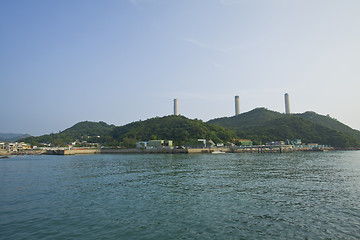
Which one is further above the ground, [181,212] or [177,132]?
[177,132]

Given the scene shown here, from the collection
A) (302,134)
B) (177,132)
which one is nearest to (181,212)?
(177,132)

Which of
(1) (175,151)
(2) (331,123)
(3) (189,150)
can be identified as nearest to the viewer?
(3) (189,150)

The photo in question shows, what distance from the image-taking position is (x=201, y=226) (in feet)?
35.1

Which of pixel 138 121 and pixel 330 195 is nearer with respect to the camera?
pixel 330 195

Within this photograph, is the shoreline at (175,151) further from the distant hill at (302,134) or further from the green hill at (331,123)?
the green hill at (331,123)

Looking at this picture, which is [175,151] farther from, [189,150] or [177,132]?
[177,132]

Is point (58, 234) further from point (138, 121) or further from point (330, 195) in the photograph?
point (138, 121)

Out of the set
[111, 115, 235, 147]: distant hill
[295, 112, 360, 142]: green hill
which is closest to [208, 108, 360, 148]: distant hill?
[295, 112, 360, 142]: green hill

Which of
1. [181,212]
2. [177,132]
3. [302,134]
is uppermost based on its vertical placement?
[177,132]

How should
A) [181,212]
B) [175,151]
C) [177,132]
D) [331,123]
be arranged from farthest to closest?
[331,123]
[177,132]
[175,151]
[181,212]

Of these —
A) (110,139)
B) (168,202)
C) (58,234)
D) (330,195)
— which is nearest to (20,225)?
(58,234)

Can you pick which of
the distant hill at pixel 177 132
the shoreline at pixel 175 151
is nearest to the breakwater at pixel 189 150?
the shoreline at pixel 175 151

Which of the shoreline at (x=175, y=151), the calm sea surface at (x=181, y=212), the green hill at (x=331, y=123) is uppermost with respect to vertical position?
the green hill at (x=331, y=123)

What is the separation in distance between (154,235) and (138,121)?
155835mm
